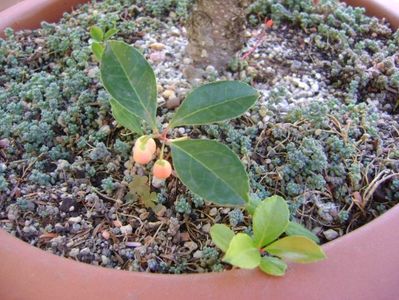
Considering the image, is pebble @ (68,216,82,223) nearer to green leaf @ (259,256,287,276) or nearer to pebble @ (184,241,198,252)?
pebble @ (184,241,198,252)

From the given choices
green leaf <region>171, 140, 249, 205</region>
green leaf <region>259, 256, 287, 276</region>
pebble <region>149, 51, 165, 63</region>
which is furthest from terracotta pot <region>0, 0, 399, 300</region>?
pebble <region>149, 51, 165, 63</region>

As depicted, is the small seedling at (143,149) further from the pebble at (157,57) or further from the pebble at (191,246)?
the pebble at (157,57)

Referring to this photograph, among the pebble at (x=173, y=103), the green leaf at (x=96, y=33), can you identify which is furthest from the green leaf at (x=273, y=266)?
the green leaf at (x=96, y=33)

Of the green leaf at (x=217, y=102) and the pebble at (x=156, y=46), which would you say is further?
the pebble at (x=156, y=46)

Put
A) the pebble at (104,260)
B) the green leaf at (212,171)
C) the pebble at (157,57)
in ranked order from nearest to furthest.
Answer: the green leaf at (212,171) → the pebble at (104,260) → the pebble at (157,57)

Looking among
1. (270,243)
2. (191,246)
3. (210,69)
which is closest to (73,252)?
(191,246)

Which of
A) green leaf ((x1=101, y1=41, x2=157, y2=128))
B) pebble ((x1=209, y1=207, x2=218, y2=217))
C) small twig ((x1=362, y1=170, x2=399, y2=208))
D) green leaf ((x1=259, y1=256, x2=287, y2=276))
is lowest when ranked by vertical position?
pebble ((x1=209, y1=207, x2=218, y2=217))
